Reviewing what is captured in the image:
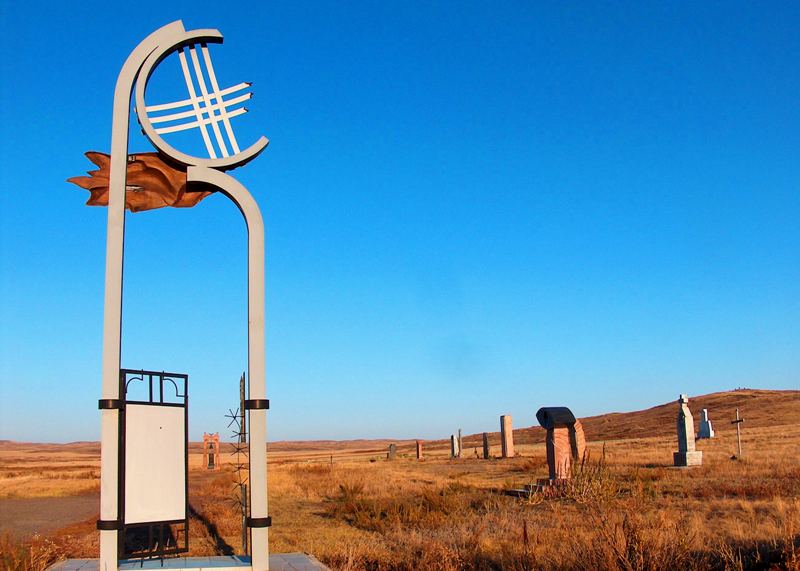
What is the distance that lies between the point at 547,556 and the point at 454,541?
6.46 feet

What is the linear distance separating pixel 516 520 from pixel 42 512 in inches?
503

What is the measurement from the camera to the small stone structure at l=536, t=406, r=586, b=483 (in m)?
19.3

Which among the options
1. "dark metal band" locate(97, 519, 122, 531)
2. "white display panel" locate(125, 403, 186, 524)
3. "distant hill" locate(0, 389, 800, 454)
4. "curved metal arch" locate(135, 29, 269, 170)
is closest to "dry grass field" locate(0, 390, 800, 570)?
"dark metal band" locate(97, 519, 122, 531)

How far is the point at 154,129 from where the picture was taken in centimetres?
858

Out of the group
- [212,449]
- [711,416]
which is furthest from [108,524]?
[711,416]

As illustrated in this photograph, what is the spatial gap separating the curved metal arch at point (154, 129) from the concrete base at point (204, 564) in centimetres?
444

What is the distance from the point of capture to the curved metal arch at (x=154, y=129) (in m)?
8.52

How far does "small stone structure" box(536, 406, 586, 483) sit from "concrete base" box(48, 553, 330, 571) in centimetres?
1061

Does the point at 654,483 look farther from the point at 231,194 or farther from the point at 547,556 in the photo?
the point at 231,194

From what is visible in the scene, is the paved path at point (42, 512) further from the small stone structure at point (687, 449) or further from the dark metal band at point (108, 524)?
the small stone structure at point (687, 449)

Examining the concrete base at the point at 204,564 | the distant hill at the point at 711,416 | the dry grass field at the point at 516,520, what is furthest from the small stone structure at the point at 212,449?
the concrete base at the point at 204,564

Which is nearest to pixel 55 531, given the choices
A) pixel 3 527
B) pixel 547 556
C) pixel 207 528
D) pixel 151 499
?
pixel 3 527

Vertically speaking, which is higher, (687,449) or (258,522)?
(258,522)

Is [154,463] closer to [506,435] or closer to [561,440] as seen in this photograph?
[561,440]
